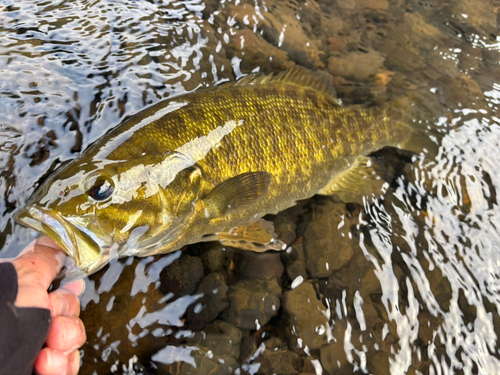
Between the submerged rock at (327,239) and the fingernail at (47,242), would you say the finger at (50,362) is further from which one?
the submerged rock at (327,239)

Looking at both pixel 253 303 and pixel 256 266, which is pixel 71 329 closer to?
pixel 253 303

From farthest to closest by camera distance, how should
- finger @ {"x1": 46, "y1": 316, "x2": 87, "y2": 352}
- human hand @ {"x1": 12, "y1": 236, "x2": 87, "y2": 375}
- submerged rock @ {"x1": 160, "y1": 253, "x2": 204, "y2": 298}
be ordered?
1. submerged rock @ {"x1": 160, "y1": 253, "x2": 204, "y2": 298}
2. finger @ {"x1": 46, "y1": 316, "x2": 87, "y2": 352}
3. human hand @ {"x1": 12, "y1": 236, "x2": 87, "y2": 375}

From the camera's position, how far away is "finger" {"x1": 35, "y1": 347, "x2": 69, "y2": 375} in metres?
2.01

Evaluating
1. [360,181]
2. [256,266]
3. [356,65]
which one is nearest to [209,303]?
[256,266]

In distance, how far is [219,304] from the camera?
9.15 feet

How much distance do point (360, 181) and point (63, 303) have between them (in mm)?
2765

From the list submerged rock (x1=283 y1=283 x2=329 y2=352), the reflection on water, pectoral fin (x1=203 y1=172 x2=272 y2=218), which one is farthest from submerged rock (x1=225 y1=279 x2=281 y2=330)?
pectoral fin (x1=203 y1=172 x2=272 y2=218)

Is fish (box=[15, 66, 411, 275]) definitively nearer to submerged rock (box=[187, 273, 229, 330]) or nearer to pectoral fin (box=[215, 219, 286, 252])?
pectoral fin (box=[215, 219, 286, 252])

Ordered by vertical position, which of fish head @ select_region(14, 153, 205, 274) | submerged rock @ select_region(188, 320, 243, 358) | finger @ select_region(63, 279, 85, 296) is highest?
fish head @ select_region(14, 153, 205, 274)

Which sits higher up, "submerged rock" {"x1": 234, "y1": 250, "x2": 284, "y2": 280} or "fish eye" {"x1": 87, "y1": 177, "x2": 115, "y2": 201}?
"fish eye" {"x1": 87, "y1": 177, "x2": 115, "y2": 201}

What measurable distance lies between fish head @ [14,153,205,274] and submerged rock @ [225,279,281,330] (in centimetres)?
74

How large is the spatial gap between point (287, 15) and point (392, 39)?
1496mm

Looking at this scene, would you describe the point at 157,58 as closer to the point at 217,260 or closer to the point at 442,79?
the point at 217,260

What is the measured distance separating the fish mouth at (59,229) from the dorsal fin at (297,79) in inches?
71.2
